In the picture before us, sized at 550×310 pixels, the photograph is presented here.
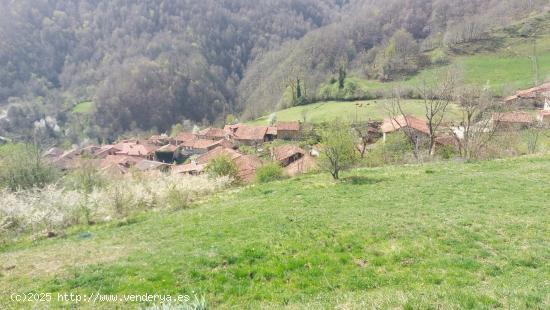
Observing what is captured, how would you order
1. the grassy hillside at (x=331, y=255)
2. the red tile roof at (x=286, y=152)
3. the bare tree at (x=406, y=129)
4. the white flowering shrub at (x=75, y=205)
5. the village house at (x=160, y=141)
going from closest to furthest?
the grassy hillside at (x=331, y=255), the white flowering shrub at (x=75, y=205), the bare tree at (x=406, y=129), the red tile roof at (x=286, y=152), the village house at (x=160, y=141)

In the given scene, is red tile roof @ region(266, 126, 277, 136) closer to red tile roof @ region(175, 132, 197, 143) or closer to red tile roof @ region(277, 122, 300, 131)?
red tile roof @ region(277, 122, 300, 131)

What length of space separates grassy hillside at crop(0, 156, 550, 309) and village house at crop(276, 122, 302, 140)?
66.5 meters

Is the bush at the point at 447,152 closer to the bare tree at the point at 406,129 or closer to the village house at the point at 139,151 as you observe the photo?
the bare tree at the point at 406,129

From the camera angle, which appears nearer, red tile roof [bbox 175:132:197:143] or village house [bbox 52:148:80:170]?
village house [bbox 52:148:80:170]

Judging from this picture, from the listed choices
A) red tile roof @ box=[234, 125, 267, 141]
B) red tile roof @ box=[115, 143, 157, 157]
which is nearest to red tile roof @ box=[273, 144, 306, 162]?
red tile roof @ box=[234, 125, 267, 141]

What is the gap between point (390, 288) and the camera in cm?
768

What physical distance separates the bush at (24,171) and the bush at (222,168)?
1623 centimetres

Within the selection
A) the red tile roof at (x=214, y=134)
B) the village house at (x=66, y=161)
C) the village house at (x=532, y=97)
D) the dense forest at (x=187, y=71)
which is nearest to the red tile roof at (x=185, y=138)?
the red tile roof at (x=214, y=134)

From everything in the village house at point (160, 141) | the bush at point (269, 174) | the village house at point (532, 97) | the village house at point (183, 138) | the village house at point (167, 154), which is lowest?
the village house at point (167, 154)

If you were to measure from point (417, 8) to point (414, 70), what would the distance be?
89334 millimetres

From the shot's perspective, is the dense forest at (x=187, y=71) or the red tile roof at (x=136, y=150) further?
the dense forest at (x=187, y=71)

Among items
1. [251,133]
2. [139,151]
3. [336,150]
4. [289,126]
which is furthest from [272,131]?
[336,150]

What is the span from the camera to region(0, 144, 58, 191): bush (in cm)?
3216

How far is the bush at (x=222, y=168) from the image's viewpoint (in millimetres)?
34781
